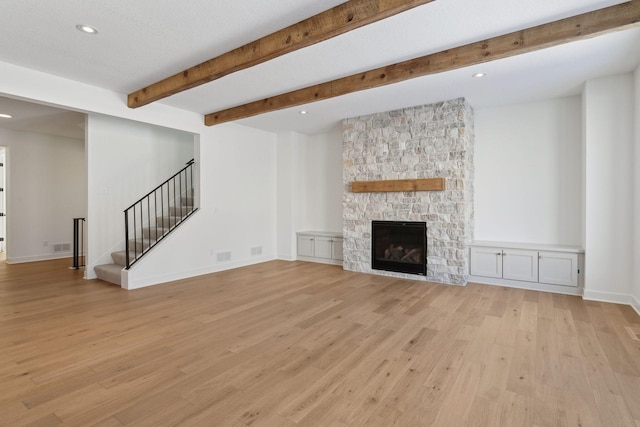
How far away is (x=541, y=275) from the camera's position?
4852 millimetres

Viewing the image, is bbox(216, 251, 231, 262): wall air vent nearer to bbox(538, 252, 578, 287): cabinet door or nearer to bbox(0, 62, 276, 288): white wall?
bbox(0, 62, 276, 288): white wall

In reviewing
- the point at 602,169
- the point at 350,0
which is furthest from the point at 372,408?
the point at 602,169

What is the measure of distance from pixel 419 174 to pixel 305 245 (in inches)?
125

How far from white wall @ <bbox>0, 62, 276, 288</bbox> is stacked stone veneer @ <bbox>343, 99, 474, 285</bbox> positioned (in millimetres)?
2118

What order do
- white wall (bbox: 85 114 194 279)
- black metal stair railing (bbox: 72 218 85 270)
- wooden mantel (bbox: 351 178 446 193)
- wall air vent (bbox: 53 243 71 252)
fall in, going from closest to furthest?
1. wooden mantel (bbox: 351 178 446 193)
2. white wall (bbox: 85 114 194 279)
3. black metal stair railing (bbox: 72 218 85 270)
4. wall air vent (bbox: 53 243 71 252)

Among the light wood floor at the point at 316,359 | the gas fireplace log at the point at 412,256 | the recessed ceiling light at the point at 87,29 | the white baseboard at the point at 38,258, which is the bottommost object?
the light wood floor at the point at 316,359

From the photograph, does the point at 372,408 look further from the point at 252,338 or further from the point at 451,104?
the point at 451,104

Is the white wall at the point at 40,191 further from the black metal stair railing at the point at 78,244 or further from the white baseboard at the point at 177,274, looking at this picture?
the white baseboard at the point at 177,274

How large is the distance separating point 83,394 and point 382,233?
193 inches

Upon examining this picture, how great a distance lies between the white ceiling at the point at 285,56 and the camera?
110 inches

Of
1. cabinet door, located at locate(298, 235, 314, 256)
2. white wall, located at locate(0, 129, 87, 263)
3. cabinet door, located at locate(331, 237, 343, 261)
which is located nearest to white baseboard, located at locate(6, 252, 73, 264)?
white wall, located at locate(0, 129, 87, 263)

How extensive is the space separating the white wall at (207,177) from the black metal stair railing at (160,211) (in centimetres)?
50

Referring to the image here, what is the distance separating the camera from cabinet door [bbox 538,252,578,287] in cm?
464

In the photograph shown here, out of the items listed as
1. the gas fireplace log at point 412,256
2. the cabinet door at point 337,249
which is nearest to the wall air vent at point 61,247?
the cabinet door at point 337,249
